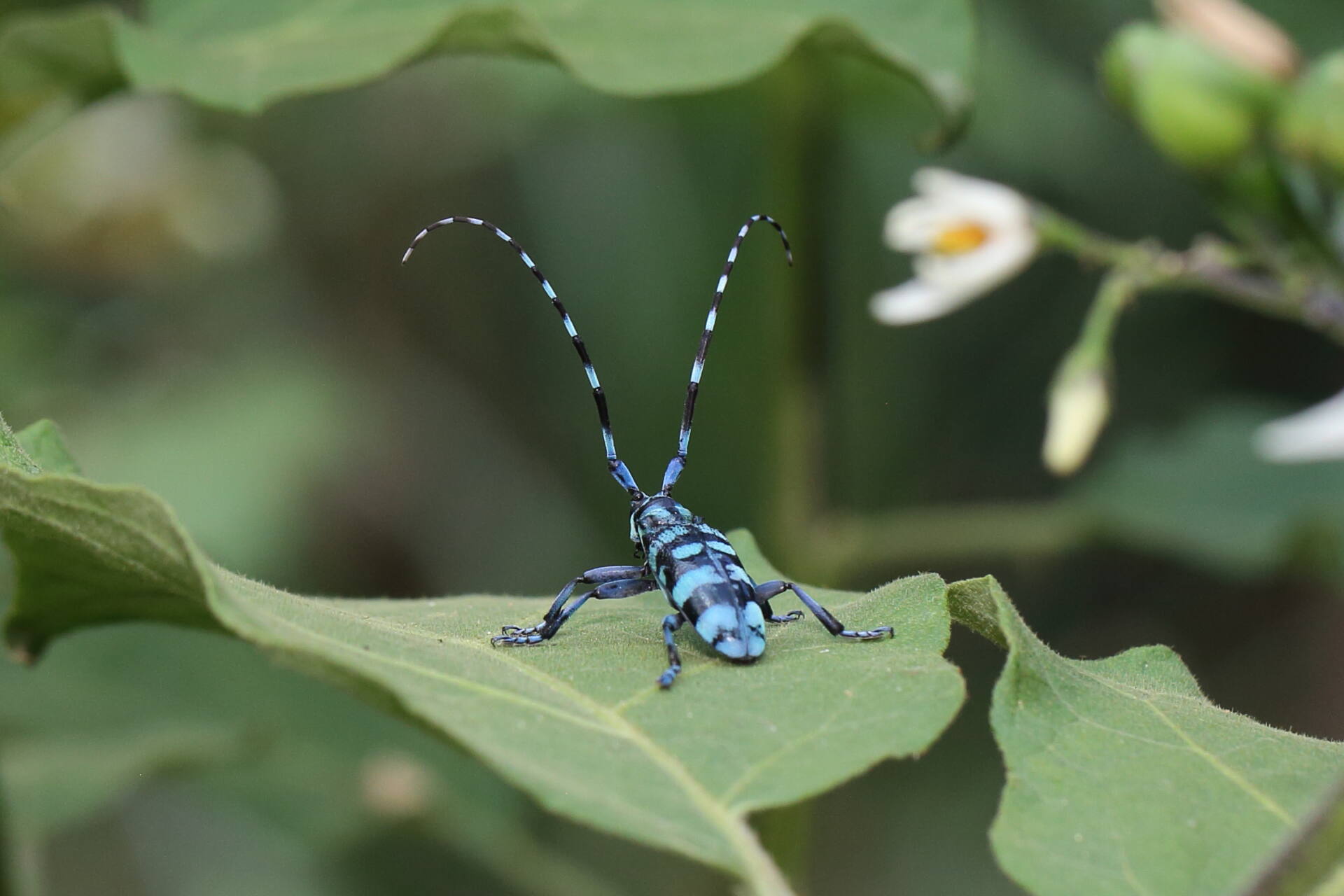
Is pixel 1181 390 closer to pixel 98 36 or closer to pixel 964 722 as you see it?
pixel 964 722

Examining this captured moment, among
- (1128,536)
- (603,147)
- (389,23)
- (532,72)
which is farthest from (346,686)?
(603,147)

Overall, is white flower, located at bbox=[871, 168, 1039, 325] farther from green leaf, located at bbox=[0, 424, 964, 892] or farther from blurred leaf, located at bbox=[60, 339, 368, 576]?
blurred leaf, located at bbox=[60, 339, 368, 576]

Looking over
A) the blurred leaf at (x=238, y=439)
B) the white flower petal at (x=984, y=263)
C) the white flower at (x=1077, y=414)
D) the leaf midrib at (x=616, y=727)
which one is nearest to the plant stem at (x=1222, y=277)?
the white flower petal at (x=984, y=263)

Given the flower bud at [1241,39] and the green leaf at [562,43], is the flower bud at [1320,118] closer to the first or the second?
the flower bud at [1241,39]

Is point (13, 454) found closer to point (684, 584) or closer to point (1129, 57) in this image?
point (684, 584)

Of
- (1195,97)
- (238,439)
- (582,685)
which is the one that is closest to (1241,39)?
(1195,97)
